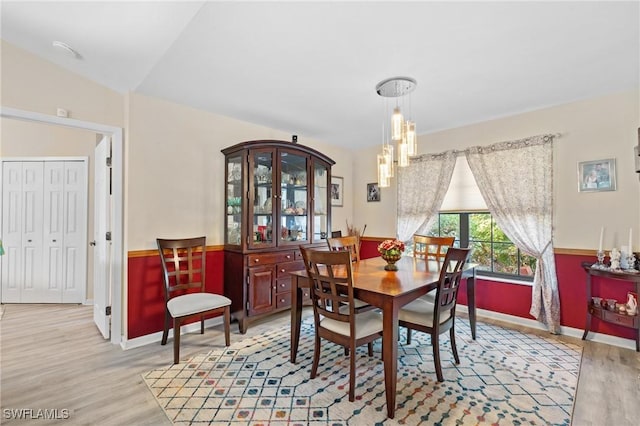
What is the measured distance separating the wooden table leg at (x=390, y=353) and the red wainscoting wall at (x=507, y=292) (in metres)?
2.20

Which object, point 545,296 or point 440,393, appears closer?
point 440,393

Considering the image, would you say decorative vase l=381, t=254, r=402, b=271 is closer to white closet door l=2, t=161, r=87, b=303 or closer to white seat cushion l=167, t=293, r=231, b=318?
white seat cushion l=167, t=293, r=231, b=318

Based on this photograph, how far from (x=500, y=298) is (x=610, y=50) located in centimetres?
258

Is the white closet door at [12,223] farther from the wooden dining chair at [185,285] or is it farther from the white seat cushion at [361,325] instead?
the white seat cushion at [361,325]

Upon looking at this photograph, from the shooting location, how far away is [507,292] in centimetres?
349

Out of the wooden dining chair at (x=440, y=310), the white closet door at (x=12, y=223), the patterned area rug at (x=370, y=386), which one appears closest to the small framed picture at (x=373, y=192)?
the patterned area rug at (x=370, y=386)

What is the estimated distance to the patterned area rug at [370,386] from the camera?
6.04 feet

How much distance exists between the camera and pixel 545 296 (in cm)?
315

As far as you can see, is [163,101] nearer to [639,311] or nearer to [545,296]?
[545,296]

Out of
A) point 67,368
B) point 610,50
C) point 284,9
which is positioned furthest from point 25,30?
point 610,50

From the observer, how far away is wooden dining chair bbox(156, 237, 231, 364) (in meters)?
2.61

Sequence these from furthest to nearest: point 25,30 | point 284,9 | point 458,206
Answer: point 458,206 < point 25,30 < point 284,9

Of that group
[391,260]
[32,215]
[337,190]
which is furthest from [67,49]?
[337,190]

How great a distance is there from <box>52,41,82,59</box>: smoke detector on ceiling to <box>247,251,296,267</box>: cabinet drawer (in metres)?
2.19
